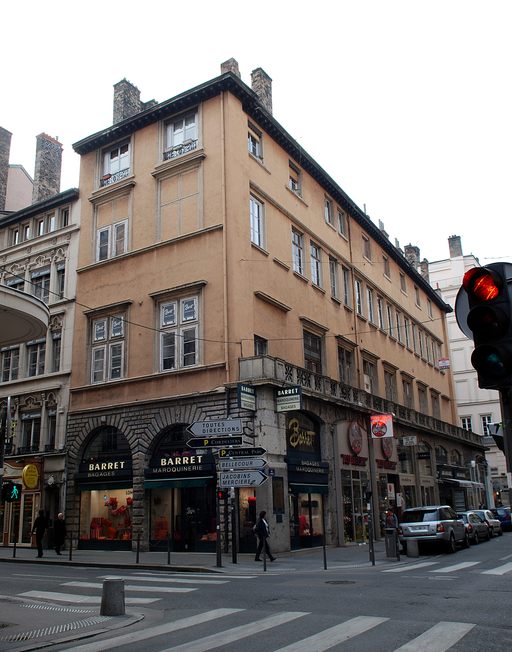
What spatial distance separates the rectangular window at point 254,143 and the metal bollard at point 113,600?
21072 millimetres

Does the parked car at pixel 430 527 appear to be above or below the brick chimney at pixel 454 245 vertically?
below

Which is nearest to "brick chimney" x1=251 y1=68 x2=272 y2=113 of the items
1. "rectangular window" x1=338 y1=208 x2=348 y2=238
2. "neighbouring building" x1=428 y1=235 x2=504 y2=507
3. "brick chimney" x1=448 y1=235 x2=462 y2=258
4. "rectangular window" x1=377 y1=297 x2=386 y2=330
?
"rectangular window" x1=338 y1=208 x2=348 y2=238

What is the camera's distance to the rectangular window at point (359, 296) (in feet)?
119

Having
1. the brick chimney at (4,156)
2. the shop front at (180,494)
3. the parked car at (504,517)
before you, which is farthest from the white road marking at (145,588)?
the brick chimney at (4,156)

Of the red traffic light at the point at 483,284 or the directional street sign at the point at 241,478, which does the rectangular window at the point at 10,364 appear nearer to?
the directional street sign at the point at 241,478

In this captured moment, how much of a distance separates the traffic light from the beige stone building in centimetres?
1671

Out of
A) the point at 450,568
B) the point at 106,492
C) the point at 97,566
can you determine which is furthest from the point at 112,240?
the point at 450,568

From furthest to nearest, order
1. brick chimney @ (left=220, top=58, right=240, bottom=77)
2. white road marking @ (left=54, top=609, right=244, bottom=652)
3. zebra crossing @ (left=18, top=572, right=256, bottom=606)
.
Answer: brick chimney @ (left=220, top=58, right=240, bottom=77) < zebra crossing @ (left=18, top=572, right=256, bottom=606) < white road marking @ (left=54, top=609, right=244, bottom=652)

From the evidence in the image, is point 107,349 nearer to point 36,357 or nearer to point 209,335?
point 36,357

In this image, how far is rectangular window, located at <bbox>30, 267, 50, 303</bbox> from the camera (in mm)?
31659

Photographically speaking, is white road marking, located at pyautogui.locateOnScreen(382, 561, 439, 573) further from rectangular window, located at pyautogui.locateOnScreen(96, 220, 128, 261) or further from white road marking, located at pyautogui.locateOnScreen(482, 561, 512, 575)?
rectangular window, located at pyautogui.locateOnScreen(96, 220, 128, 261)

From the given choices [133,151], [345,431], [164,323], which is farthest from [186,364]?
[133,151]

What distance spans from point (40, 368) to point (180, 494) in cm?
1067

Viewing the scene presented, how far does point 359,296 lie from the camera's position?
37.0 metres
